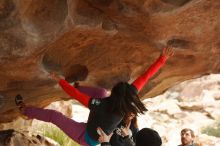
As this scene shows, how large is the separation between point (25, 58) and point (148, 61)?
6.27ft

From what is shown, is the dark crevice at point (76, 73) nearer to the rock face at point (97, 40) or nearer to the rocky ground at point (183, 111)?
the rock face at point (97, 40)

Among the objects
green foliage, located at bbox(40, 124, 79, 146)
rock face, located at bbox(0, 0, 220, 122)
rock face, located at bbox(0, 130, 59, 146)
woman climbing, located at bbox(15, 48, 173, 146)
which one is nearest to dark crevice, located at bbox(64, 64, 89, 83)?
rock face, located at bbox(0, 0, 220, 122)

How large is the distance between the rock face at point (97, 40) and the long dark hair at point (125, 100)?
0.78m

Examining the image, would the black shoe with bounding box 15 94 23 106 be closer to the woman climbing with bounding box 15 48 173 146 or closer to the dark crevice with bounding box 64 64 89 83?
the woman climbing with bounding box 15 48 173 146

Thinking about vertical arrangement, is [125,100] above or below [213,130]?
below

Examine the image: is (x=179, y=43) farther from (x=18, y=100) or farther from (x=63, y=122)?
(x=18, y=100)

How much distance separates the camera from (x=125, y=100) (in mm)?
3402

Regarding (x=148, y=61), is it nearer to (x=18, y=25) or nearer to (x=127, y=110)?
(x=127, y=110)

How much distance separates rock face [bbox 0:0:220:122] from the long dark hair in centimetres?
78

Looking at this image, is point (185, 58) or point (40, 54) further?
point (185, 58)

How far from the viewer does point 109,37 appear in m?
4.27

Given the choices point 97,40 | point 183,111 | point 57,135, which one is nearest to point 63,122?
point 97,40

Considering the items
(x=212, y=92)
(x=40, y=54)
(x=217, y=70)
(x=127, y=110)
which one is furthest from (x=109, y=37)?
(x=212, y=92)

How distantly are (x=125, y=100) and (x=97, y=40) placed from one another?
110 centimetres
